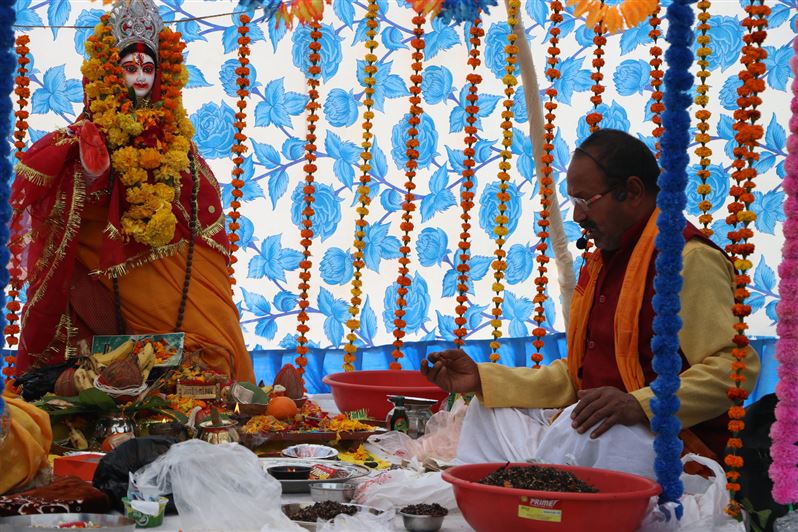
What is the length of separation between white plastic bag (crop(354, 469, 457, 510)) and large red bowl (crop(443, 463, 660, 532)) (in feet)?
1.03

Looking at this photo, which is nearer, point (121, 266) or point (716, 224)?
point (121, 266)

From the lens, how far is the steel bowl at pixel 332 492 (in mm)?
2531

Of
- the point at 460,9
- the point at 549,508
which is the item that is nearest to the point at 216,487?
the point at 549,508

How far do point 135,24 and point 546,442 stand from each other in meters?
2.76

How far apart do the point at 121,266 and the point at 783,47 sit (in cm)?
391

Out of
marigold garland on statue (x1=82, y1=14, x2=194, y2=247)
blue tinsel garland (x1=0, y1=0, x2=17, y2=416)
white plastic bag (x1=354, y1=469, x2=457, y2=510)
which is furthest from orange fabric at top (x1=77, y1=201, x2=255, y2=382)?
blue tinsel garland (x1=0, y1=0, x2=17, y2=416)

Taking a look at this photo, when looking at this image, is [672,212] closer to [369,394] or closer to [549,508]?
[549,508]

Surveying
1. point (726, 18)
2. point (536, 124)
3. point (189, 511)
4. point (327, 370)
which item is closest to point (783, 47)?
point (726, 18)

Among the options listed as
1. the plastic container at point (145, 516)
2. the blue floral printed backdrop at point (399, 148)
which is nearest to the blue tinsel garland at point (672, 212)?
the plastic container at point (145, 516)

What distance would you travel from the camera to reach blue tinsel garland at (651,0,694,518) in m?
2.18

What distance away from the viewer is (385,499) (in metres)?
2.50

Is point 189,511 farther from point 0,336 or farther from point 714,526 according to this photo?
point 714,526

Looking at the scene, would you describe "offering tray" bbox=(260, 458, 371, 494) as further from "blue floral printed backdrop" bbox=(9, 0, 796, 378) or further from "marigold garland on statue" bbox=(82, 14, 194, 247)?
"blue floral printed backdrop" bbox=(9, 0, 796, 378)

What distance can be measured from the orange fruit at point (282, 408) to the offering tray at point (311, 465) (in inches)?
24.4
